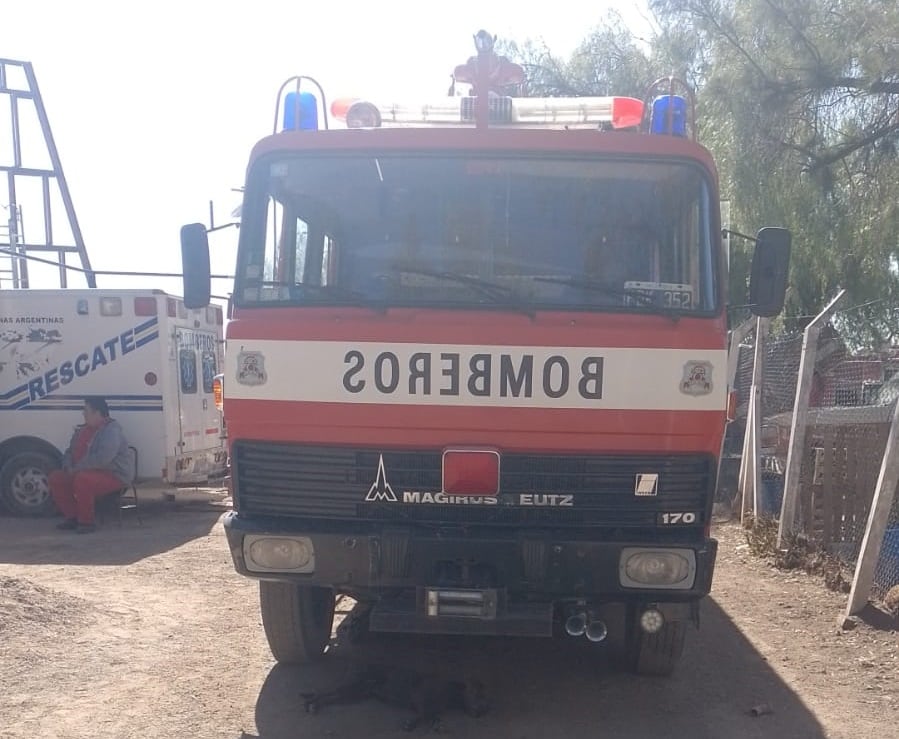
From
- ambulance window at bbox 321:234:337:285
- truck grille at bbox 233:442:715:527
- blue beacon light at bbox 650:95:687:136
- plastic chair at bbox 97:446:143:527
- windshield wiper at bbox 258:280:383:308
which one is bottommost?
plastic chair at bbox 97:446:143:527

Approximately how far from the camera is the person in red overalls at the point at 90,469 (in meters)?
10.2

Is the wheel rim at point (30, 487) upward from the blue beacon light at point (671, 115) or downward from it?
downward

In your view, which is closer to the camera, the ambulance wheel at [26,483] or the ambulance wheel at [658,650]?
the ambulance wheel at [658,650]

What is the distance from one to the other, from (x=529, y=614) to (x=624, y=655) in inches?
48.0

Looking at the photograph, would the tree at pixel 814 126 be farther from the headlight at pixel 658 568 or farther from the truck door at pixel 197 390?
the headlight at pixel 658 568

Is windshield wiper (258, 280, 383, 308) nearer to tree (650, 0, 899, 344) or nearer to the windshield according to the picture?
the windshield

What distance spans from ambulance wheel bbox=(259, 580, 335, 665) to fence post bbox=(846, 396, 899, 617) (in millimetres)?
3454

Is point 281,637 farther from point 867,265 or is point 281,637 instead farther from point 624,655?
point 867,265

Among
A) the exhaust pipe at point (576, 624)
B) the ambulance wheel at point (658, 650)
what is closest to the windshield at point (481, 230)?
the exhaust pipe at point (576, 624)

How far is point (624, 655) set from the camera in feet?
18.1

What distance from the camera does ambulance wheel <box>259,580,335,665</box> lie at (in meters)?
5.21

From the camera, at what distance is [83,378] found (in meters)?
11.0

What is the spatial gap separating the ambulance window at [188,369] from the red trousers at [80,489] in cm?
139

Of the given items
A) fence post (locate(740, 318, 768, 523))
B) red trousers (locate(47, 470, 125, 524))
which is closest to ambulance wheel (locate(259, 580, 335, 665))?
fence post (locate(740, 318, 768, 523))
